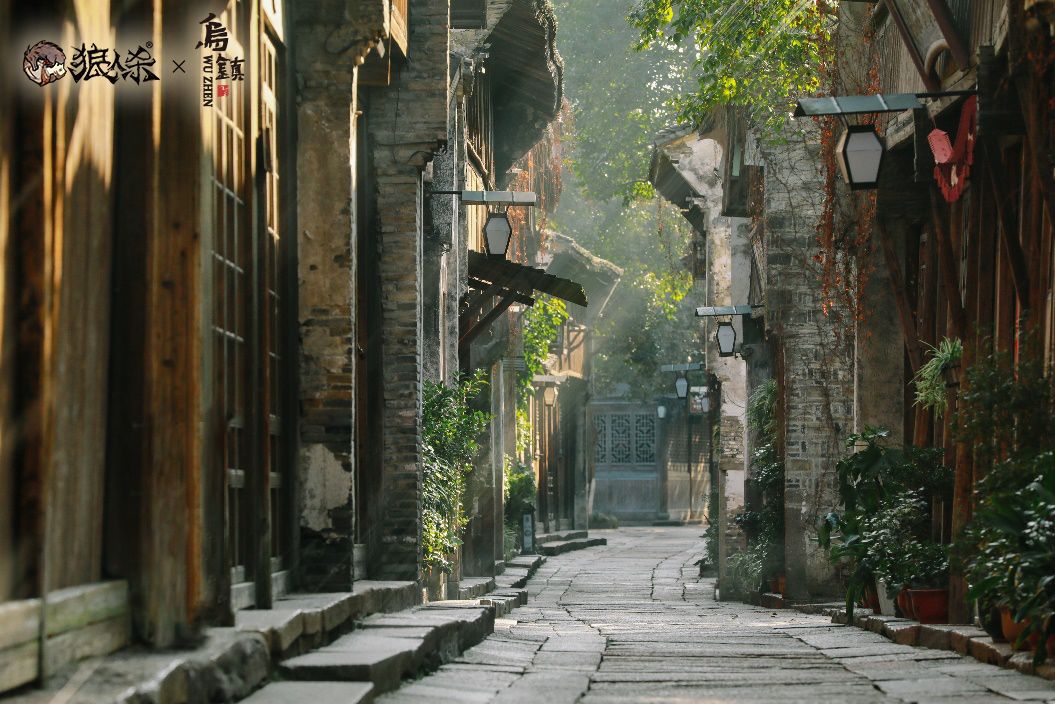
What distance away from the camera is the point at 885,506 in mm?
10953

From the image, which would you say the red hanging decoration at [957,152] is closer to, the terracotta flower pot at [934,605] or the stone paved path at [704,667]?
the terracotta flower pot at [934,605]

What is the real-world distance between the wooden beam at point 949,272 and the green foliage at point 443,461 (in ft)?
13.2

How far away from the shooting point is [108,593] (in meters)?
5.04

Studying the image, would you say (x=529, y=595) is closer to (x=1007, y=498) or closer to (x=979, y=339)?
(x=979, y=339)

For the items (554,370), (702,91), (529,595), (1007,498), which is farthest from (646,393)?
(1007,498)

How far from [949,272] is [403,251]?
12.9 ft

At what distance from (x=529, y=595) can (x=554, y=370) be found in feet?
47.8

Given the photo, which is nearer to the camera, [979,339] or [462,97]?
[979,339]

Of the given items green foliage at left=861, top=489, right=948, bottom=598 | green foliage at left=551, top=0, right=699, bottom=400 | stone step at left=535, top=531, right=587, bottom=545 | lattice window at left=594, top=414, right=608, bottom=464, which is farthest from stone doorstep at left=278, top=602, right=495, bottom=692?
lattice window at left=594, top=414, right=608, bottom=464

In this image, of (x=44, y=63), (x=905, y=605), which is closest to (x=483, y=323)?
(x=905, y=605)

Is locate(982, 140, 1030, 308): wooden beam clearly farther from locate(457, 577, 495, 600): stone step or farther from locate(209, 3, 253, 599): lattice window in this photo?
locate(457, 577, 495, 600): stone step

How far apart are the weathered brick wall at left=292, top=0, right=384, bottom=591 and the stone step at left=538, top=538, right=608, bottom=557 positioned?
1894 centimetres

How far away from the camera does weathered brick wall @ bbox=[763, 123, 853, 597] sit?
50.3 feet

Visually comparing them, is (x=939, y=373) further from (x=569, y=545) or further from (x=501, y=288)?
(x=569, y=545)
